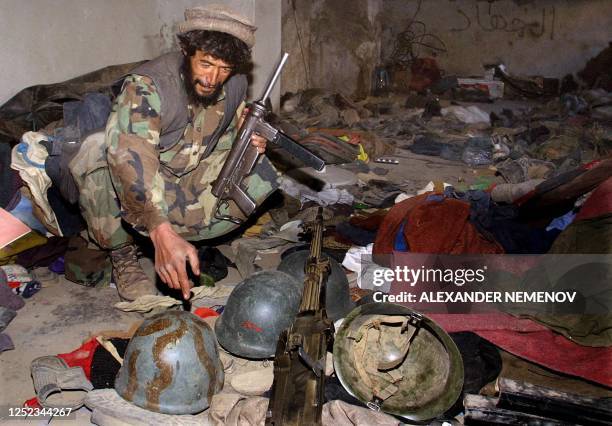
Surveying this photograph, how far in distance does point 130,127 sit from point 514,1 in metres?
11.9

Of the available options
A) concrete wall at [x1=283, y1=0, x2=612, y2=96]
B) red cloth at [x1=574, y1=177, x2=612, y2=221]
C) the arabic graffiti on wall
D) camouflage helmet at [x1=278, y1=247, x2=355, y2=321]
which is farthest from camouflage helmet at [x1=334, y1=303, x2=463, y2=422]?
the arabic graffiti on wall

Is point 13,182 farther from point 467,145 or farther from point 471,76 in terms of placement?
point 471,76

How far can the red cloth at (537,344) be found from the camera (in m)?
2.61

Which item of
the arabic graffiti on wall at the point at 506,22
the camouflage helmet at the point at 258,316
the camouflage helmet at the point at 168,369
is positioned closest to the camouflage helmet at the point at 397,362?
the camouflage helmet at the point at 258,316

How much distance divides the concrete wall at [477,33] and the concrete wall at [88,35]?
5.08 metres

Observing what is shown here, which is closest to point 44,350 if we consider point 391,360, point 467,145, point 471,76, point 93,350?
point 93,350

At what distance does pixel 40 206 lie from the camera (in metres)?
3.69

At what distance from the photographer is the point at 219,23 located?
3.21 meters

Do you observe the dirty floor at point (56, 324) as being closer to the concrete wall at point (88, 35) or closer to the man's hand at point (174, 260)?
the man's hand at point (174, 260)

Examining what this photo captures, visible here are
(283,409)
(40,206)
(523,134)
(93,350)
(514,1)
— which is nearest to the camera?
(283,409)

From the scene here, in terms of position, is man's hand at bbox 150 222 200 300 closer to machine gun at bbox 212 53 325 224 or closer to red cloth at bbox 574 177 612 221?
machine gun at bbox 212 53 325 224

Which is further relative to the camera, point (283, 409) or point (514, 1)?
point (514, 1)

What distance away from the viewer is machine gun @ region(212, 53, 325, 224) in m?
3.55

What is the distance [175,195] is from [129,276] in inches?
22.4
